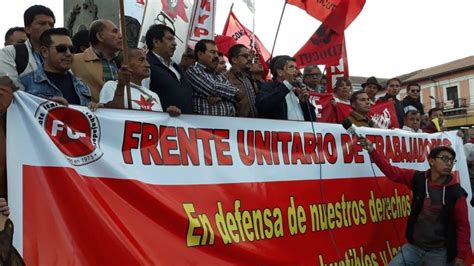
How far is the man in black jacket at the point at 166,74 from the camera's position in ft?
13.9

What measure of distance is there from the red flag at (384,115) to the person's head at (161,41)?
2.65m

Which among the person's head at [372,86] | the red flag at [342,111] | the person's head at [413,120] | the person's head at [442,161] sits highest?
→ the person's head at [372,86]

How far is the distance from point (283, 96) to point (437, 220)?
1611 mm

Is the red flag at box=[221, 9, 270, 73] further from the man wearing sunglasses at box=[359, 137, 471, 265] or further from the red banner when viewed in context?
the man wearing sunglasses at box=[359, 137, 471, 265]

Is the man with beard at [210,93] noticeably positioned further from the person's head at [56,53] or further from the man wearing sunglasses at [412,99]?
the man wearing sunglasses at [412,99]

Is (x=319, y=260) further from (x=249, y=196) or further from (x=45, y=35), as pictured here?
(x=45, y=35)

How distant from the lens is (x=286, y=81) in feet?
15.4

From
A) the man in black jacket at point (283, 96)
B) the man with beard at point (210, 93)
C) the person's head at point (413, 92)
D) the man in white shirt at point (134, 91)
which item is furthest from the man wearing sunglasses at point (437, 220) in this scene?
the person's head at point (413, 92)

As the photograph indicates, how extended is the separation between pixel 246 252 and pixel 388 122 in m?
3.32

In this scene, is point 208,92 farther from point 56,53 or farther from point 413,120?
point 413,120

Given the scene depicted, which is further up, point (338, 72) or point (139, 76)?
point (338, 72)

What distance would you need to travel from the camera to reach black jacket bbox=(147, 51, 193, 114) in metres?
4.21

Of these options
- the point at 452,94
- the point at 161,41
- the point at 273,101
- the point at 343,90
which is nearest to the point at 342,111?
the point at 343,90

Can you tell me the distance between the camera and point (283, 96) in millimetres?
4648
